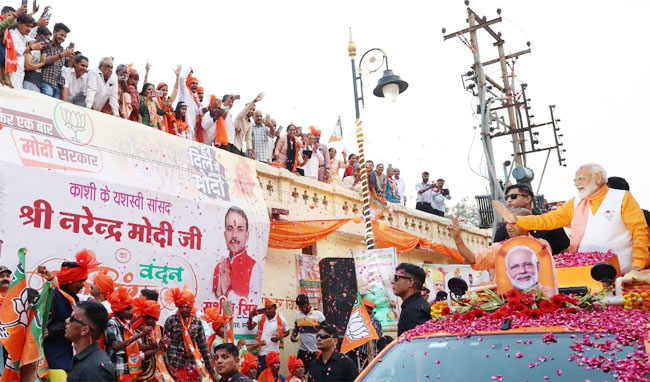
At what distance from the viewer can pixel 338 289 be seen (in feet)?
40.7

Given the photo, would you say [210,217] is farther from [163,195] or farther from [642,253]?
[642,253]

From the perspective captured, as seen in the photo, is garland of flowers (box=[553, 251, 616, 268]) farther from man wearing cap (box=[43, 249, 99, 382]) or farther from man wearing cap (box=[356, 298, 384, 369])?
man wearing cap (box=[356, 298, 384, 369])

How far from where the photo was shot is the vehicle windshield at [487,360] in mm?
3309

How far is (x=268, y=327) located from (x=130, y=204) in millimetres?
3187

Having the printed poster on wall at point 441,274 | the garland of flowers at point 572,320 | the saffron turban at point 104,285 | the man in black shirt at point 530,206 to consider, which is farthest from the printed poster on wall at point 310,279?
the garland of flowers at point 572,320

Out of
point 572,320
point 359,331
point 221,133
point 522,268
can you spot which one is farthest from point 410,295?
point 221,133

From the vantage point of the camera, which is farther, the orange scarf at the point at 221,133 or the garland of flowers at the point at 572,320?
the orange scarf at the point at 221,133

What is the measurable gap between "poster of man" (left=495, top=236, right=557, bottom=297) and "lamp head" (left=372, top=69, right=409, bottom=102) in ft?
22.7

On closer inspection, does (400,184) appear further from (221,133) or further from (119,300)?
(119,300)

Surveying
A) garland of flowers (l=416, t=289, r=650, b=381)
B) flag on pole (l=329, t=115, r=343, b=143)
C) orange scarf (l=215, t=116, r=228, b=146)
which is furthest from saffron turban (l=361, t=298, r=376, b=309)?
garland of flowers (l=416, t=289, r=650, b=381)

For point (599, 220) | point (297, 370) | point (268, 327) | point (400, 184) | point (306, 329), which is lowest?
point (297, 370)

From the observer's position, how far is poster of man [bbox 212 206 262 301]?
1105 cm

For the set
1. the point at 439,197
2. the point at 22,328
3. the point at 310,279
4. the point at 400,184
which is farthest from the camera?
the point at 439,197

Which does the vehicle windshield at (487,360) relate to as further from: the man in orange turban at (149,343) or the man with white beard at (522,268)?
the man in orange turban at (149,343)
